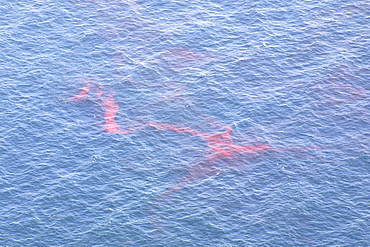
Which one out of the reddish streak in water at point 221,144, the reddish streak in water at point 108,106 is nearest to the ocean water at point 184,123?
the reddish streak in water at point 108,106

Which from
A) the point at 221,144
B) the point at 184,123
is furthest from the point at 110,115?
the point at 221,144

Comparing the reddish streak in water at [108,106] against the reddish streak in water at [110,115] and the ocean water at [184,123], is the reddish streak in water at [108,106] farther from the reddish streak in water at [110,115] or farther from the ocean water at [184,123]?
the ocean water at [184,123]

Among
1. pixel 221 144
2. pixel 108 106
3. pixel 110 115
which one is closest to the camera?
pixel 221 144

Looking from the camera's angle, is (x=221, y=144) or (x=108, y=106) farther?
(x=108, y=106)

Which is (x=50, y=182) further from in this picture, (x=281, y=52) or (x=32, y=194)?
(x=281, y=52)

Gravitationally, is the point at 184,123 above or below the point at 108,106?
above

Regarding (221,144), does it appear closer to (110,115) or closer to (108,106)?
(110,115)

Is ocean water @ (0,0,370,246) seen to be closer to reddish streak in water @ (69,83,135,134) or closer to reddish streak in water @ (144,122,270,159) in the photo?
reddish streak in water @ (69,83,135,134)

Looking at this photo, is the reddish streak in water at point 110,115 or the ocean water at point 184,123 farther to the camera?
the reddish streak in water at point 110,115
